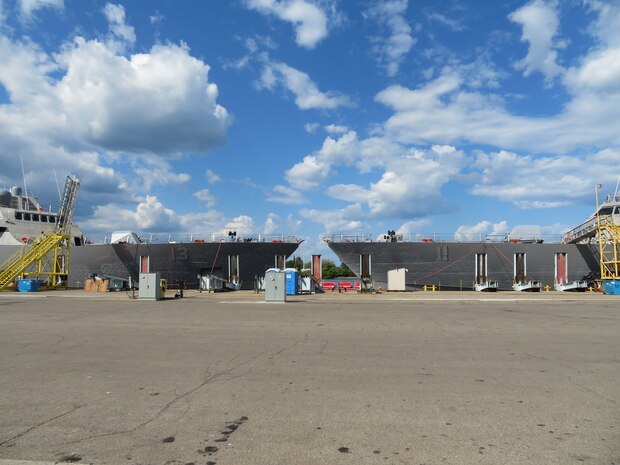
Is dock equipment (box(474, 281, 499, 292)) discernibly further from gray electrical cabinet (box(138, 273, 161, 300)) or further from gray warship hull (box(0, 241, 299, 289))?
gray electrical cabinet (box(138, 273, 161, 300))

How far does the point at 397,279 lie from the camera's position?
2811 cm

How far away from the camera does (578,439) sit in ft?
12.9

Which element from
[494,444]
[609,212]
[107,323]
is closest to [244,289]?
[107,323]

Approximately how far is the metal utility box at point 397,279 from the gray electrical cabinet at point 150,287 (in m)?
14.9

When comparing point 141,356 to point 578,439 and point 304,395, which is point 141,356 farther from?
point 578,439

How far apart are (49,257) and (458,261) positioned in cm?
3219

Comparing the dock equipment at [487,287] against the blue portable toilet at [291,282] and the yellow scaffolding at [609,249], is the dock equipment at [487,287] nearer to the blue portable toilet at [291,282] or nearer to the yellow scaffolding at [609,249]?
the yellow scaffolding at [609,249]

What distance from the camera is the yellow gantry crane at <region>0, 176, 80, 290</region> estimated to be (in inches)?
1191

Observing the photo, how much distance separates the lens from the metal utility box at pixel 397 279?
91.6 ft

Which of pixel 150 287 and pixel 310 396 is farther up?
pixel 150 287

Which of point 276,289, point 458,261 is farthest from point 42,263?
point 458,261

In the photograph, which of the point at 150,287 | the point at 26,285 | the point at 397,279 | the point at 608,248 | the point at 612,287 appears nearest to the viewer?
the point at 150,287

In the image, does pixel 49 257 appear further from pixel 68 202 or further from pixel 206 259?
pixel 206 259

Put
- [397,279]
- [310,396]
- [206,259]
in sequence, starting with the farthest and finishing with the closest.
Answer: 1. [206,259]
2. [397,279]
3. [310,396]
